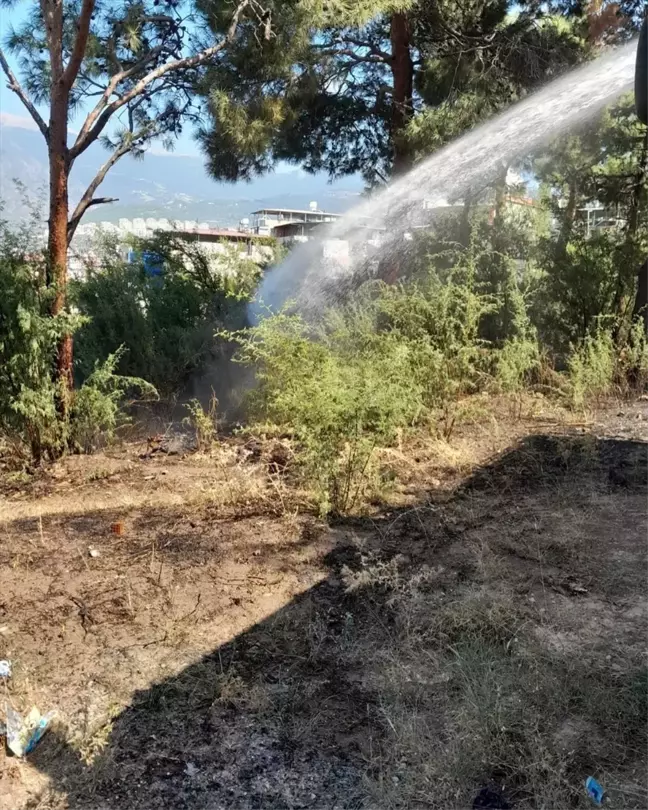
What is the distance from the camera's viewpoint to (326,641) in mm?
2498

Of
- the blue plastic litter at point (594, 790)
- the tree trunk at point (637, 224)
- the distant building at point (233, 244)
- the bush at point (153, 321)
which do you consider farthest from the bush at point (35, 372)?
the tree trunk at point (637, 224)

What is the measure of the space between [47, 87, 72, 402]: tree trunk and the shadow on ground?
7.75 feet

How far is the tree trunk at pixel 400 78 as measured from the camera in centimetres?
746

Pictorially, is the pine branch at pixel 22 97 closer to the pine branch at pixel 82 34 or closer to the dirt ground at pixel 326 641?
the pine branch at pixel 82 34

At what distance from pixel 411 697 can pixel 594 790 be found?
0.59m

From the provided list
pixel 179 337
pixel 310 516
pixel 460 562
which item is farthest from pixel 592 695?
pixel 179 337

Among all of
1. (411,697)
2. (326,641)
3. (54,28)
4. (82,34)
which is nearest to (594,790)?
(411,697)

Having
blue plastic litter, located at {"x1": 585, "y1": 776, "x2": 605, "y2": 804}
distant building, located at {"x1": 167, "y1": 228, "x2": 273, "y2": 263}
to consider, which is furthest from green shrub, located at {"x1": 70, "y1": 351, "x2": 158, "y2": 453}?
distant building, located at {"x1": 167, "y1": 228, "x2": 273, "y2": 263}

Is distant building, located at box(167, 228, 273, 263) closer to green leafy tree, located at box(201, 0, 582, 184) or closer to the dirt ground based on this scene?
green leafy tree, located at box(201, 0, 582, 184)

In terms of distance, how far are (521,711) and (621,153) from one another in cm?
763

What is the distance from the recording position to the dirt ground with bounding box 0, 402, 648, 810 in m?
1.86

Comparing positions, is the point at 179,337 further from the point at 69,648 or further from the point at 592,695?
the point at 592,695

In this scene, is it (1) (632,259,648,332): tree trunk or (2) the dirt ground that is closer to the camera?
(2) the dirt ground

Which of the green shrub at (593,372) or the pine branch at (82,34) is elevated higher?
the pine branch at (82,34)
